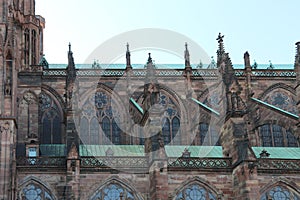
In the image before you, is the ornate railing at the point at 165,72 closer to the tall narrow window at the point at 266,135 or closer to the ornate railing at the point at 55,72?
the ornate railing at the point at 55,72

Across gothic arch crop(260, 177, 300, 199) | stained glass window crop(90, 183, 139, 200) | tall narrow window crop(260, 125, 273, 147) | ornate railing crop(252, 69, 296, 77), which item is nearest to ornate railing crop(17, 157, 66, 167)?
stained glass window crop(90, 183, 139, 200)

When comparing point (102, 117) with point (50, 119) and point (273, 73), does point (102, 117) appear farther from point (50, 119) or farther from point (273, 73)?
point (273, 73)

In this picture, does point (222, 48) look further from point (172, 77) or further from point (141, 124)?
point (141, 124)

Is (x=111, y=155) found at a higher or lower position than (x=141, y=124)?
lower

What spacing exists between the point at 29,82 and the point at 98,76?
4.55m

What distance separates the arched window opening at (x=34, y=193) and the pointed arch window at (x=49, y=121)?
662cm

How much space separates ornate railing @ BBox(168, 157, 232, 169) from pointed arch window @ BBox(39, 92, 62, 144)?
8.11 meters

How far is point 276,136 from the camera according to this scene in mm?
35031

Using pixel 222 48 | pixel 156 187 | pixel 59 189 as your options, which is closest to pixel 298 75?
pixel 222 48

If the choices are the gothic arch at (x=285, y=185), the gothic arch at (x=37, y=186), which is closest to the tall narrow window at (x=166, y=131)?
the gothic arch at (x=285, y=185)

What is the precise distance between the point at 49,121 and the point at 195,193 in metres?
10.5

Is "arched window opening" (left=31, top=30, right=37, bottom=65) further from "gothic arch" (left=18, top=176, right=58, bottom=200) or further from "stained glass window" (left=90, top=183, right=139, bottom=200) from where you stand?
"stained glass window" (left=90, top=183, right=139, bottom=200)

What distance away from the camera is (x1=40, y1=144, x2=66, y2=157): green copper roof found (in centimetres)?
3003

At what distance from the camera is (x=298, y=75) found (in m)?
31.5
